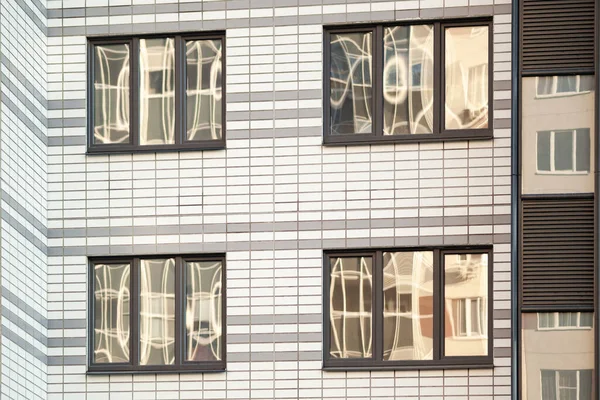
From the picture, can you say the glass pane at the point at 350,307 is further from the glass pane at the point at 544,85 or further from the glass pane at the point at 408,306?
the glass pane at the point at 544,85

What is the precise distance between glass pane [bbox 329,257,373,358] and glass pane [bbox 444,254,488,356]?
1.07m

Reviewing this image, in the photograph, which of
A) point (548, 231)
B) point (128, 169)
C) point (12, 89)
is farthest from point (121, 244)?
point (548, 231)

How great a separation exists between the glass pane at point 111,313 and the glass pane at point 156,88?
6.35 feet

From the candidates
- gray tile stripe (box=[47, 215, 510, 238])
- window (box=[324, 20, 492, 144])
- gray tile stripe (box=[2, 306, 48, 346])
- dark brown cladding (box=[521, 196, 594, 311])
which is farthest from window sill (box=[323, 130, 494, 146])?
gray tile stripe (box=[2, 306, 48, 346])

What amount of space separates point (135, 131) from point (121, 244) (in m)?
1.65

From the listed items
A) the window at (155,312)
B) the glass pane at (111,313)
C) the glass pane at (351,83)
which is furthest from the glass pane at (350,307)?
the glass pane at (111,313)

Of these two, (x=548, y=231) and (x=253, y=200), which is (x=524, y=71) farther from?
(x=253, y=200)

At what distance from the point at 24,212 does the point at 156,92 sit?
265 centimetres

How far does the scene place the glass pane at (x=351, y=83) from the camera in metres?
20.0

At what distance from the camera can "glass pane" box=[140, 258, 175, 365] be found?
19812 millimetres

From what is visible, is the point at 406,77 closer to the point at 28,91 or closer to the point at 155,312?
the point at 155,312

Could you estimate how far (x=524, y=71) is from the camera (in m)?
18.1

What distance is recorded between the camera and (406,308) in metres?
19.5

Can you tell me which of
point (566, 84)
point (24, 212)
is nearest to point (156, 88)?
point (24, 212)
